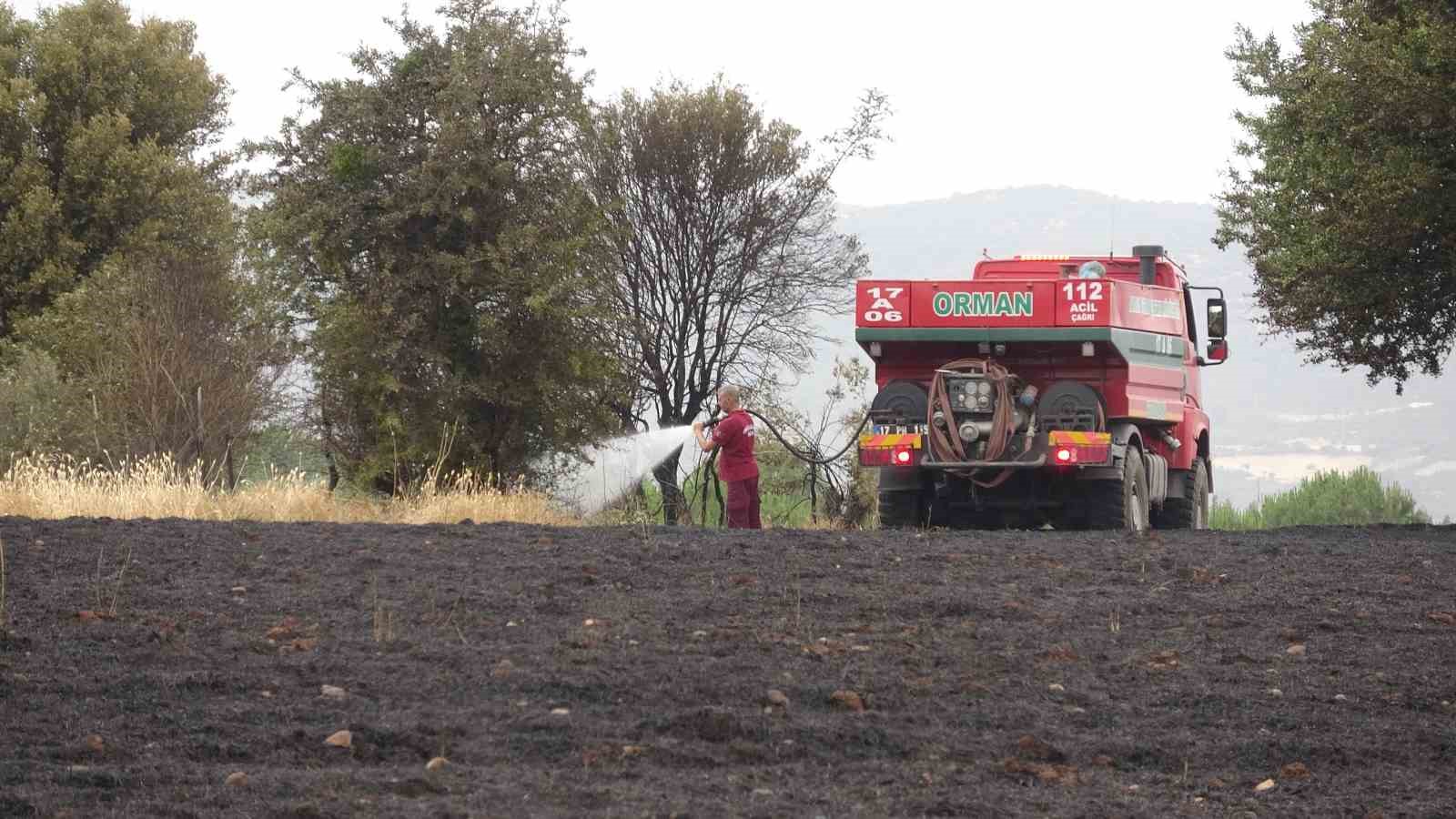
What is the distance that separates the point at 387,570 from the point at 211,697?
300 cm

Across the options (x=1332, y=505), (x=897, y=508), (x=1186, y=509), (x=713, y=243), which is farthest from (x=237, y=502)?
(x=1332, y=505)

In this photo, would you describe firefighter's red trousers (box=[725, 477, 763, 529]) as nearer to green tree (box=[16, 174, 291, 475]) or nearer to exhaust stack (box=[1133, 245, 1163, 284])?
exhaust stack (box=[1133, 245, 1163, 284])

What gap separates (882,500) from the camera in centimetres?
1669

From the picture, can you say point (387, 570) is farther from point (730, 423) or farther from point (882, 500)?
point (882, 500)

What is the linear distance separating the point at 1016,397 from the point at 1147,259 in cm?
270

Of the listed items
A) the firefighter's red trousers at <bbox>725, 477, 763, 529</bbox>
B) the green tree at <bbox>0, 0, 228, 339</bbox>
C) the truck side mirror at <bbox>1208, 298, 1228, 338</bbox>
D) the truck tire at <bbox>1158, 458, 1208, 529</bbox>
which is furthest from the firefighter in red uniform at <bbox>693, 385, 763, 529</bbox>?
the green tree at <bbox>0, 0, 228, 339</bbox>

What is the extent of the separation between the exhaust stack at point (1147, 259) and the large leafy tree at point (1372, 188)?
2.08m

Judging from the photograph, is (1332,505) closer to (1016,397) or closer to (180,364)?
(1016,397)

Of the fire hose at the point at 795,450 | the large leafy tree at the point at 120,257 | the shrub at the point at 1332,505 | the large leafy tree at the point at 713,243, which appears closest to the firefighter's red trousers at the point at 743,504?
the fire hose at the point at 795,450

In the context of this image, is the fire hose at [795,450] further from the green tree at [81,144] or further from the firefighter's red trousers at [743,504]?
the green tree at [81,144]

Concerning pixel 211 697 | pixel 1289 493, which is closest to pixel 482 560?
pixel 211 697

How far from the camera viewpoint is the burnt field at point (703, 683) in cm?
552

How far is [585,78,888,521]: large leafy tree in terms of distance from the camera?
30406mm

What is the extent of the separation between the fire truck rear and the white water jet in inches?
235
